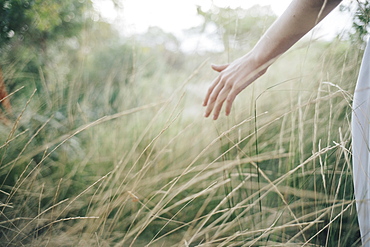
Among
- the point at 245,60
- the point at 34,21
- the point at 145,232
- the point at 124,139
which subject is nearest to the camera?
the point at 245,60

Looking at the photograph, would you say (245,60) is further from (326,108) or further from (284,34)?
(326,108)

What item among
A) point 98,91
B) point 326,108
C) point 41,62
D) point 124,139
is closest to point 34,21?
point 41,62

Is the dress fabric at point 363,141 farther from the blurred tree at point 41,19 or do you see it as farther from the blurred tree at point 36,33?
the blurred tree at point 41,19

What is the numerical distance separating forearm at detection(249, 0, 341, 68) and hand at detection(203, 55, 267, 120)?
0.03 meters

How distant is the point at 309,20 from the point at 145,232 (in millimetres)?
792

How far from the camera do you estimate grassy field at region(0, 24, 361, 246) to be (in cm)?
78

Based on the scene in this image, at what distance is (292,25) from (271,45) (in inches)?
2.7

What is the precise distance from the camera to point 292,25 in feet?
2.11

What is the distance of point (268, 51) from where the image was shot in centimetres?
71

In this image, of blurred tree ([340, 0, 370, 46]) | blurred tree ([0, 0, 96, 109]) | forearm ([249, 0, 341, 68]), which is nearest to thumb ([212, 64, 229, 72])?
forearm ([249, 0, 341, 68])

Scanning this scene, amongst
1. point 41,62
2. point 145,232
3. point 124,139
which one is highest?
point 41,62

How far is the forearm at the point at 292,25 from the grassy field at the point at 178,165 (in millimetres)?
90

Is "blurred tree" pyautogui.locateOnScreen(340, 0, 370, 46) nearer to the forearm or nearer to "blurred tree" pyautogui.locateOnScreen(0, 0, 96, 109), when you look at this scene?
the forearm

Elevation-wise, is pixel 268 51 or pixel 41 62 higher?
pixel 268 51
